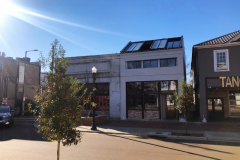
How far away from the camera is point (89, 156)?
286 inches

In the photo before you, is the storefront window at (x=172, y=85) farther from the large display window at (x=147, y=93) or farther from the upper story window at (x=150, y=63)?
the upper story window at (x=150, y=63)

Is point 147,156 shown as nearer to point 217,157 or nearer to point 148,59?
point 217,157

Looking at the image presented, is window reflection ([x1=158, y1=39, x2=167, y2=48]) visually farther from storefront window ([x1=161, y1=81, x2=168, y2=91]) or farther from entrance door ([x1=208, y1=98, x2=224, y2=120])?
entrance door ([x1=208, y1=98, x2=224, y2=120])

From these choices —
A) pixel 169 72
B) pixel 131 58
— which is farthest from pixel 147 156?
pixel 131 58

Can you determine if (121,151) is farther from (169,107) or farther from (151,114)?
(169,107)

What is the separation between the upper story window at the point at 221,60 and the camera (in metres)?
15.9

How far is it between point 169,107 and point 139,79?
4.36 m

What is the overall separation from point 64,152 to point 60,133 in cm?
383

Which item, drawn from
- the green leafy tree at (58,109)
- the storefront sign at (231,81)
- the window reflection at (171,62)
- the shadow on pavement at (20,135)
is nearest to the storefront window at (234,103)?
the storefront sign at (231,81)

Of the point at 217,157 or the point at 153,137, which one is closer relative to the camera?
the point at 217,157

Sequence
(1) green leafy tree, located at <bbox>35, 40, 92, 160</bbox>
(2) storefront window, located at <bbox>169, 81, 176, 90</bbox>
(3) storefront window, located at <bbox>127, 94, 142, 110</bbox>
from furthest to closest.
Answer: (3) storefront window, located at <bbox>127, 94, 142, 110</bbox>, (2) storefront window, located at <bbox>169, 81, 176, 90</bbox>, (1) green leafy tree, located at <bbox>35, 40, 92, 160</bbox>

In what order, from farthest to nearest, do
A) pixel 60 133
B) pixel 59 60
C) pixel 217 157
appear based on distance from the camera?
pixel 217 157, pixel 59 60, pixel 60 133

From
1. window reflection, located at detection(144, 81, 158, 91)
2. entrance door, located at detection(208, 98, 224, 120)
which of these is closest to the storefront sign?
entrance door, located at detection(208, 98, 224, 120)

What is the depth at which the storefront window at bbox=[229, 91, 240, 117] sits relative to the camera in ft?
60.6
